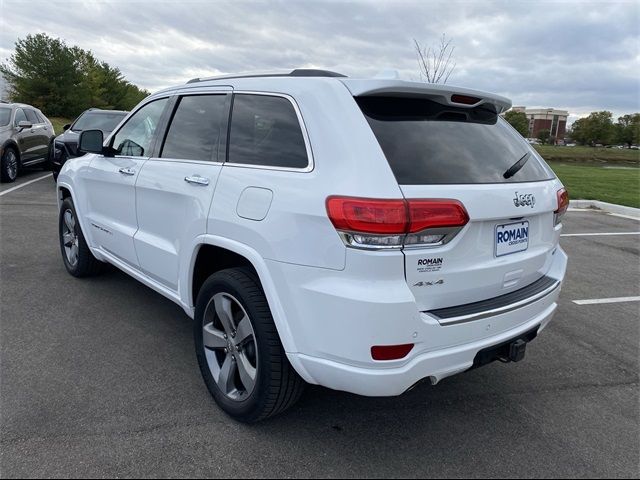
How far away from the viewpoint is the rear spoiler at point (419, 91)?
237 cm

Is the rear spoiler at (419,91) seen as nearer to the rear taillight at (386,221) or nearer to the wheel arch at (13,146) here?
the rear taillight at (386,221)

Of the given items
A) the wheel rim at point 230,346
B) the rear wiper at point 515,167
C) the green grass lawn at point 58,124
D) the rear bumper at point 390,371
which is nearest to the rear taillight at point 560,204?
the rear wiper at point 515,167

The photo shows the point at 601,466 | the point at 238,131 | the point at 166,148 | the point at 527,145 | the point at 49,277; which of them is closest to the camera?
the point at 601,466

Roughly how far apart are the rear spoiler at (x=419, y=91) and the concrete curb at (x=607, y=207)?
972 cm

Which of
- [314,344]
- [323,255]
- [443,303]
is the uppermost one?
[323,255]

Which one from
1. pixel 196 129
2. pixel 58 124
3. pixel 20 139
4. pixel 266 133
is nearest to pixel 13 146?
pixel 20 139

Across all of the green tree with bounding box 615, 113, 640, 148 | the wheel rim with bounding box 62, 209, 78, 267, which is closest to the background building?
the green tree with bounding box 615, 113, 640, 148

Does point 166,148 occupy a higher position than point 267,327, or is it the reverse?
point 166,148

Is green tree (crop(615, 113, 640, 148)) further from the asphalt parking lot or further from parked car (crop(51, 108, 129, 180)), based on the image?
the asphalt parking lot

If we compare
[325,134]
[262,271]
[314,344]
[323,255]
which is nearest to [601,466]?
[314,344]

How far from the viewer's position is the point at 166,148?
3.46 metres

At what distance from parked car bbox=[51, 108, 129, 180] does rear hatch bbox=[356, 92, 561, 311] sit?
9.55 meters

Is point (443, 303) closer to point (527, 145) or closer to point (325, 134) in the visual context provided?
point (325, 134)

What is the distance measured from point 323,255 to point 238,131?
3.68 feet
